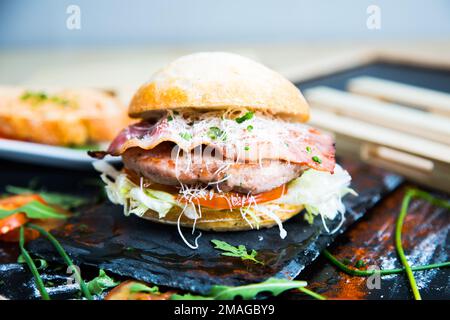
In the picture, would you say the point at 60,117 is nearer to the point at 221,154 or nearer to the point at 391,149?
the point at 221,154

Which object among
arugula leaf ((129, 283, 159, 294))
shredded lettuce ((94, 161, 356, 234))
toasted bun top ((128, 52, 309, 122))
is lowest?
arugula leaf ((129, 283, 159, 294))

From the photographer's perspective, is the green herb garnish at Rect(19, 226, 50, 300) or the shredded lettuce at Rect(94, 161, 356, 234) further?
the shredded lettuce at Rect(94, 161, 356, 234)

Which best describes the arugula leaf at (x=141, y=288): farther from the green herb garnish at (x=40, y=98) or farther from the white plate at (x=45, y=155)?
the green herb garnish at (x=40, y=98)

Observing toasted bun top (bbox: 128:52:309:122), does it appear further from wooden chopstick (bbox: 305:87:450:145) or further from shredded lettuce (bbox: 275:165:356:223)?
wooden chopstick (bbox: 305:87:450:145)

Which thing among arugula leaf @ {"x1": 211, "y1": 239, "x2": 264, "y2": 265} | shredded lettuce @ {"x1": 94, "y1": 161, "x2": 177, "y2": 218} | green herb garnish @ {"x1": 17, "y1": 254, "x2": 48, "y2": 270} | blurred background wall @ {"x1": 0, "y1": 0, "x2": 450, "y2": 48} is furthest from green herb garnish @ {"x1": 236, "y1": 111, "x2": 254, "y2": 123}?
blurred background wall @ {"x1": 0, "y1": 0, "x2": 450, "y2": 48}

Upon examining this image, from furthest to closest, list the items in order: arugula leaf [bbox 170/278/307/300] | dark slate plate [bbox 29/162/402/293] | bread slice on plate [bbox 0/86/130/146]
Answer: bread slice on plate [bbox 0/86/130/146]
dark slate plate [bbox 29/162/402/293]
arugula leaf [bbox 170/278/307/300]

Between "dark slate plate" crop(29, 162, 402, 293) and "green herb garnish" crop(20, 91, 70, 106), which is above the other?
"green herb garnish" crop(20, 91, 70, 106)
